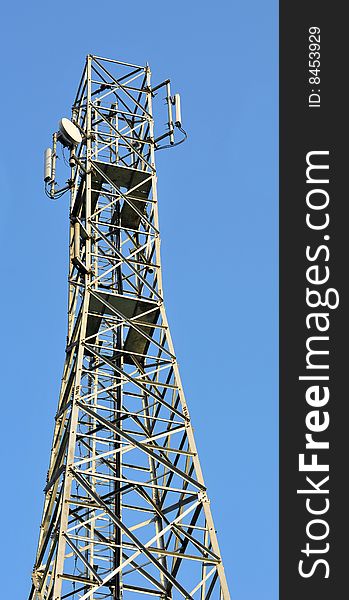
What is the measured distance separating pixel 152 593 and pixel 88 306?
763cm

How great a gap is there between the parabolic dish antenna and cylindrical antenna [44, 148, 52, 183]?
130 centimetres

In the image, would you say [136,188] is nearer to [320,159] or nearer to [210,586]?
[320,159]

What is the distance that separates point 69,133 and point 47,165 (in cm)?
188

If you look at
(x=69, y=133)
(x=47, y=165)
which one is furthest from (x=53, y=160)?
(x=69, y=133)

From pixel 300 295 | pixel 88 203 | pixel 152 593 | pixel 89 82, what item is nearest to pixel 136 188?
pixel 88 203

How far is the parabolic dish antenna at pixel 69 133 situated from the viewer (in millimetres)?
33156

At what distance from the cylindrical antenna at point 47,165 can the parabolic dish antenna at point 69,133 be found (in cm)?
130

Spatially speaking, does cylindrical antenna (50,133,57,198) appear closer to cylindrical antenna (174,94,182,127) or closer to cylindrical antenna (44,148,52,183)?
cylindrical antenna (44,148,52,183)

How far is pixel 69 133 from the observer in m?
33.1

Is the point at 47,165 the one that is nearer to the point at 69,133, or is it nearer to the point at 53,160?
the point at 53,160

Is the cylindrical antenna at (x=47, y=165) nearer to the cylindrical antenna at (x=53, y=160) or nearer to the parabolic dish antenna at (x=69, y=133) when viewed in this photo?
the cylindrical antenna at (x=53, y=160)

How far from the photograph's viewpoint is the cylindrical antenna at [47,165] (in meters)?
34.4

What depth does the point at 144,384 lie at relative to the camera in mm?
29500

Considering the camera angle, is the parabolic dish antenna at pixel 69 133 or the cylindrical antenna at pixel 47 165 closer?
the parabolic dish antenna at pixel 69 133
